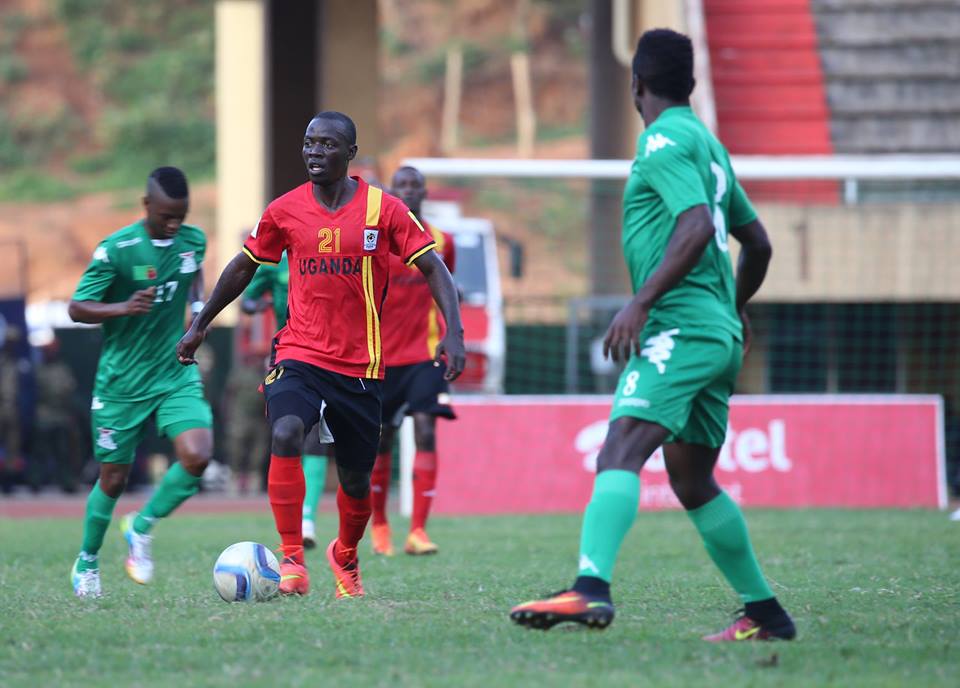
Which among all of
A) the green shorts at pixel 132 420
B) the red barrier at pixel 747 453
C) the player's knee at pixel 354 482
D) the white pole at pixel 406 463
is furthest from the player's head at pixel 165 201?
the red barrier at pixel 747 453

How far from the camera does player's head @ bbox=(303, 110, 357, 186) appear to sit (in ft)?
22.6

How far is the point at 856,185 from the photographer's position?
58.5 feet

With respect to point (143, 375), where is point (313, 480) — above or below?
below

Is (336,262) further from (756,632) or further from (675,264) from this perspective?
(756,632)

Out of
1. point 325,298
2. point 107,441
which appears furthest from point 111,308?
point 325,298

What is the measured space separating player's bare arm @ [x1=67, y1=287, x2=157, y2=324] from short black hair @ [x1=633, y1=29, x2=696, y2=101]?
3.01m

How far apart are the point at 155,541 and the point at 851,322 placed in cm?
970

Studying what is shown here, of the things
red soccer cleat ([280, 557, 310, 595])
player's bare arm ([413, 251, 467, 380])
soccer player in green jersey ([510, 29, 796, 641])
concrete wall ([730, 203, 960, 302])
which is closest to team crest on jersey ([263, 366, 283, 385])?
player's bare arm ([413, 251, 467, 380])

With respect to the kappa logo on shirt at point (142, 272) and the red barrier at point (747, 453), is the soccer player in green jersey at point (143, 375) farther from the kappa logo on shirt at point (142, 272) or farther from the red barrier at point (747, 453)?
the red barrier at point (747, 453)

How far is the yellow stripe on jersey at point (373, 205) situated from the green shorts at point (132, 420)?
162 cm

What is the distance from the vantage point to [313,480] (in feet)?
35.4

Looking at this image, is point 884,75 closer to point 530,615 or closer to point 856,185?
point 856,185

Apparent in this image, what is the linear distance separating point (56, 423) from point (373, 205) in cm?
1341

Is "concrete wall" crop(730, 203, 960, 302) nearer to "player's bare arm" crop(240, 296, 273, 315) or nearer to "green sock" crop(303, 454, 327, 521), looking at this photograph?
"green sock" crop(303, 454, 327, 521)
